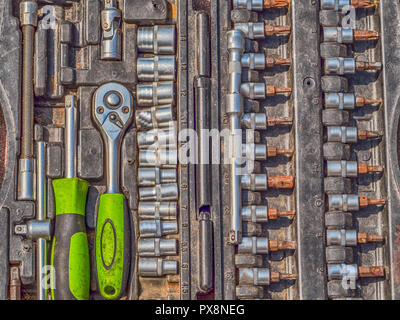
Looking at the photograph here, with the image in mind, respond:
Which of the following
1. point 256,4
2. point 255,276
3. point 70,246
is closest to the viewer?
point 70,246

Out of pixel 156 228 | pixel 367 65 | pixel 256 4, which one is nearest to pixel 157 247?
pixel 156 228

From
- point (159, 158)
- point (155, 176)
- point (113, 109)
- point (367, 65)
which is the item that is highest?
point (367, 65)

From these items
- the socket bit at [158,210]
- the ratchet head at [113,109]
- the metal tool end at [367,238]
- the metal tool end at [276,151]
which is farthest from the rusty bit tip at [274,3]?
the metal tool end at [367,238]

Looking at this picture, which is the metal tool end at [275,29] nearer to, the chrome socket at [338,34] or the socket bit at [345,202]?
the chrome socket at [338,34]

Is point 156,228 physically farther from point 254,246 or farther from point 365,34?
point 365,34

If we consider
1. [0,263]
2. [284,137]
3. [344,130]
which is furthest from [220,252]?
[0,263]

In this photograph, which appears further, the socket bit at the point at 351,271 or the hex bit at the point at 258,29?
the hex bit at the point at 258,29
